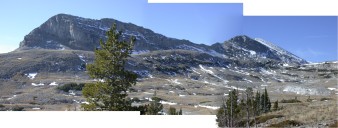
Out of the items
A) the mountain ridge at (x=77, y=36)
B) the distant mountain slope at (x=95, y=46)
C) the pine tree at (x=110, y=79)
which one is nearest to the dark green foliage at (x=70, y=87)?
the distant mountain slope at (x=95, y=46)

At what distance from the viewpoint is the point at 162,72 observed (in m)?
97.5

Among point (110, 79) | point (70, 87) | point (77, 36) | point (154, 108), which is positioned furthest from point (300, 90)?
point (77, 36)

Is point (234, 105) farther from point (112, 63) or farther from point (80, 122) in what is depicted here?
point (80, 122)

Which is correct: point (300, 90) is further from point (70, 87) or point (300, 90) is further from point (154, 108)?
point (154, 108)

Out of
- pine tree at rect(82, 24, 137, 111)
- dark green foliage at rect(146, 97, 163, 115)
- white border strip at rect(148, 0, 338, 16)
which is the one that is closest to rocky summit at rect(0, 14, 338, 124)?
dark green foliage at rect(146, 97, 163, 115)

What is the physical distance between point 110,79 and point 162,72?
82870mm

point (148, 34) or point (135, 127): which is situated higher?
point (148, 34)

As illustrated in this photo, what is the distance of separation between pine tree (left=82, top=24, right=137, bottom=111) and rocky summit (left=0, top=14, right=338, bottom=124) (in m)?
33.5

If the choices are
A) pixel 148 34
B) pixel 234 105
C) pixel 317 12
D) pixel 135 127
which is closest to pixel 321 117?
pixel 317 12

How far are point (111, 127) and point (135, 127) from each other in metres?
0.39

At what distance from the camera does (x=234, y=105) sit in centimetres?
3067

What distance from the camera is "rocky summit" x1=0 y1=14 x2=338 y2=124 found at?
65.0m

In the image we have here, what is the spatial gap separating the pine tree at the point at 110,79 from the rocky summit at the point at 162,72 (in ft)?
110

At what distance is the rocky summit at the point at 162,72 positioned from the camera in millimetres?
65000
